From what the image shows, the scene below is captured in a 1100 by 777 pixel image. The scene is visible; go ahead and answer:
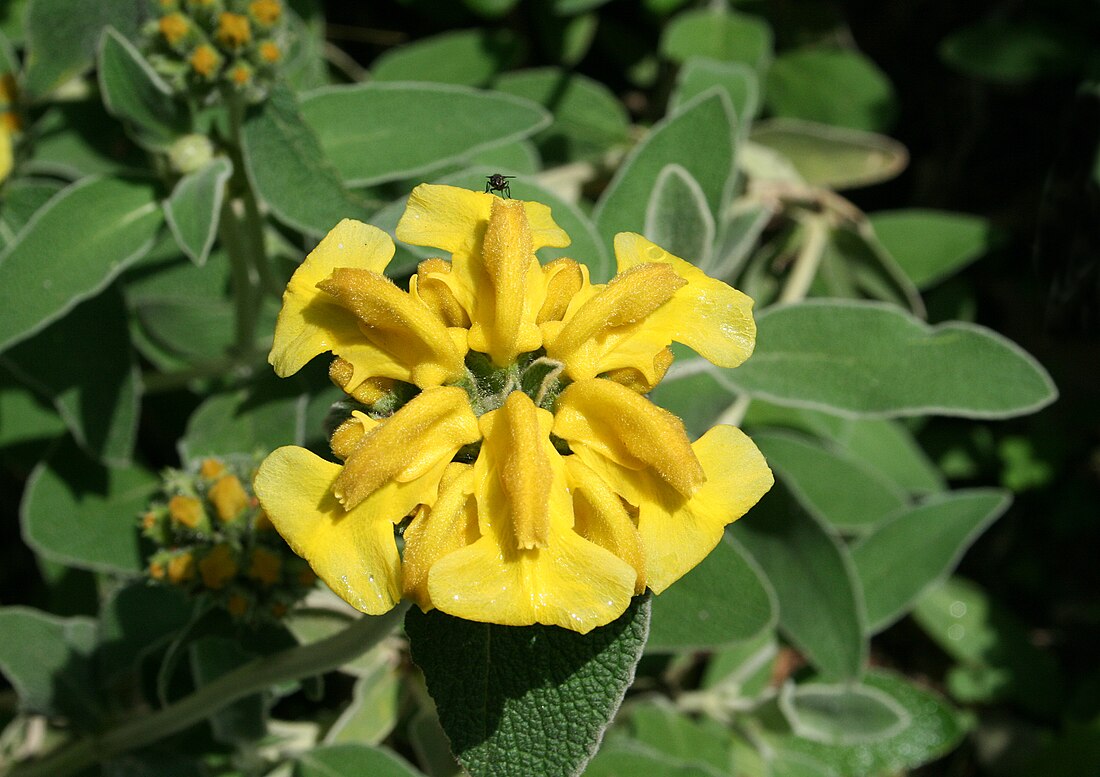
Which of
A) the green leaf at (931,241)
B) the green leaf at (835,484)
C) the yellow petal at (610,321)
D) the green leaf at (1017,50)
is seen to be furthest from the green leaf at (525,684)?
the green leaf at (1017,50)

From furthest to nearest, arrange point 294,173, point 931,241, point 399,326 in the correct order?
1. point 931,241
2. point 294,173
3. point 399,326

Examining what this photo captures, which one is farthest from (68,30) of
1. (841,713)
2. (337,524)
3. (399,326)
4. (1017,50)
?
(1017,50)

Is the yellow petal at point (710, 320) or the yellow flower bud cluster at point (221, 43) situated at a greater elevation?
the yellow flower bud cluster at point (221, 43)

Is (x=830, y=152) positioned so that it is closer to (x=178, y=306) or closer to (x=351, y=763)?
(x=178, y=306)

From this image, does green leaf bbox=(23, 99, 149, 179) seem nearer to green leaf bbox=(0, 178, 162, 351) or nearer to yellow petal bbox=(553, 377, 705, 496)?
green leaf bbox=(0, 178, 162, 351)

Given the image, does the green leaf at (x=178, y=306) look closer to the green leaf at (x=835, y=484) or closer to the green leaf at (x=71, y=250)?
the green leaf at (x=71, y=250)

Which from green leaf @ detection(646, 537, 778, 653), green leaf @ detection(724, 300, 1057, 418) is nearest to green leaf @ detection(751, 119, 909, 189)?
green leaf @ detection(724, 300, 1057, 418)

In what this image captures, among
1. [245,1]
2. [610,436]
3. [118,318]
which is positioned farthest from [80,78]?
[610,436]
